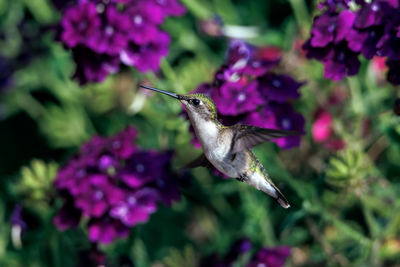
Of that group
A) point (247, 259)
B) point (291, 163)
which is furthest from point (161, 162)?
point (291, 163)

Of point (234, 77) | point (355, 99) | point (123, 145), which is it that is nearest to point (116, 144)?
point (123, 145)

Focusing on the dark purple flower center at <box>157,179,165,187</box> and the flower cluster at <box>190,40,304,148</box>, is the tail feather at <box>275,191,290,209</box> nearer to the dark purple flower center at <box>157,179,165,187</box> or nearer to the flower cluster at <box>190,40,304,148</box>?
the flower cluster at <box>190,40,304,148</box>

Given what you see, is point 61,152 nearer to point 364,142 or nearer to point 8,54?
point 8,54

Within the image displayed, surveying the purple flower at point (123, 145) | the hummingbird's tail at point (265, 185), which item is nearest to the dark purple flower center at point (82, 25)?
the purple flower at point (123, 145)

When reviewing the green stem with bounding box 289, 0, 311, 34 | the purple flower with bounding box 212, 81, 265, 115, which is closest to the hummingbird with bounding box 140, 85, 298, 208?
the purple flower with bounding box 212, 81, 265, 115

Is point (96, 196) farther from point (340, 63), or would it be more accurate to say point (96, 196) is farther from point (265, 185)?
point (340, 63)

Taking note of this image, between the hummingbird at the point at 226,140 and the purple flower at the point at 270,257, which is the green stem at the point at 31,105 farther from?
the hummingbird at the point at 226,140
